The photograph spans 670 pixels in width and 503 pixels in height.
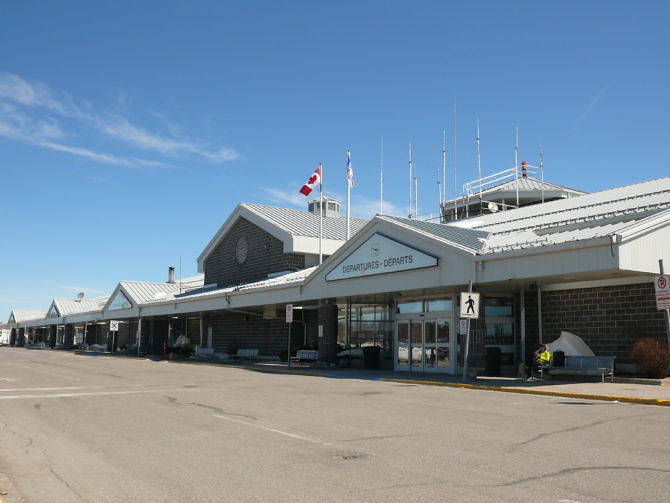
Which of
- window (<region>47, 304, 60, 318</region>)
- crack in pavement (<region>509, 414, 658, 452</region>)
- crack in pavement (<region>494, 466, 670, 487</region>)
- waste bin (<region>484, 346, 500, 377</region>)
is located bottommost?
crack in pavement (<region>509, 414, 658, 452</region>)

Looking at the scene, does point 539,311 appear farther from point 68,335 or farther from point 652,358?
point 68,335

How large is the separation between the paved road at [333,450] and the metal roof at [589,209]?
1023cm

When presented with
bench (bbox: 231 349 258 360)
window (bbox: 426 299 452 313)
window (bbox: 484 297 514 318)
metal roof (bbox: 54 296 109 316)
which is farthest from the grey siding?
metal roof (bbox: 54 296 109 316)

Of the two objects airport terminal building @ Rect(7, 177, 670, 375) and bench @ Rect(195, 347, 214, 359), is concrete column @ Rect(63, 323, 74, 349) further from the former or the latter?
airport terminal building @ Rect(7, 177, 670, 375)

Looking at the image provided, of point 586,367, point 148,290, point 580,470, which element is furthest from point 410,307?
point 148,290

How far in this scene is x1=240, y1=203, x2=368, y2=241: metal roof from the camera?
41.9m

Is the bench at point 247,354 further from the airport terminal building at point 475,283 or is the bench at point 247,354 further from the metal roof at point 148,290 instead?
the metal roof at point 148,290

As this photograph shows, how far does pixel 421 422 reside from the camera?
11.5m

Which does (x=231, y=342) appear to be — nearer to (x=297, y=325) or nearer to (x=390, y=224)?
(x=297, y=325)

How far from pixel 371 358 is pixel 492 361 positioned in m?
8.66

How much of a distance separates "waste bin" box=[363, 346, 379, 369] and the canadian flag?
35.7 feet

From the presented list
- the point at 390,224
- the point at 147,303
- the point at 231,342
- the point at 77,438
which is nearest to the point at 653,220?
the point at 390,224

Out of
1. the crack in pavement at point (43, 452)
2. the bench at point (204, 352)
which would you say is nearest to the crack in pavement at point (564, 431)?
the crack in pavement at point (43, 452)

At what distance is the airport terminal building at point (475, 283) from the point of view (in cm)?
1977
